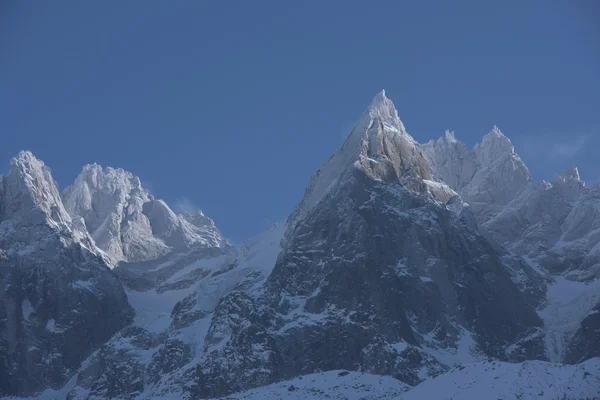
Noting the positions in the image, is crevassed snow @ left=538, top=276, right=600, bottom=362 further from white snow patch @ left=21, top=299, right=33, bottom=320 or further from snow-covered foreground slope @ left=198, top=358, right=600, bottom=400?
white snow patch @ left=21, top=299, right=33, bottom=320

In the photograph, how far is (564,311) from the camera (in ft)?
615

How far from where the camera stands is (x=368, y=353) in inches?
6329

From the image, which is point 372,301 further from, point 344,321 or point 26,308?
point 26,308

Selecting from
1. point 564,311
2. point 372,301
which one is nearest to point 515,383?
point 372,301

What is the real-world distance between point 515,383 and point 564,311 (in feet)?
322

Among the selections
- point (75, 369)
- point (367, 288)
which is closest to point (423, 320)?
point (367, 288)

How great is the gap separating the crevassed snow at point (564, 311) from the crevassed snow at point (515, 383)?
7558 centimetres

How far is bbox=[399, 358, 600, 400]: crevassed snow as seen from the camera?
88500 mm

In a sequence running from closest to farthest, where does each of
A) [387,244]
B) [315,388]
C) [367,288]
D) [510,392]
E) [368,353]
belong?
1. [510,392]
2. [315,388]
3. [368,353]
4. [367,288]
5. [387,244]

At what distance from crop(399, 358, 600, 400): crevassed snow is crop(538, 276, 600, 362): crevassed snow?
7558 centimetres

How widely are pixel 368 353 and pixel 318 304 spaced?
53.3ft

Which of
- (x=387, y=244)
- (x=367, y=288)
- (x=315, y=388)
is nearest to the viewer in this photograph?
(x=315, y=388)

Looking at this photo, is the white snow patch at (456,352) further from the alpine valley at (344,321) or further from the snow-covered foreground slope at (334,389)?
the snow-covered foreground slope at (334,389)

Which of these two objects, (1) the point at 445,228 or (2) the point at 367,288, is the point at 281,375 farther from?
(1) the point at 445,228
